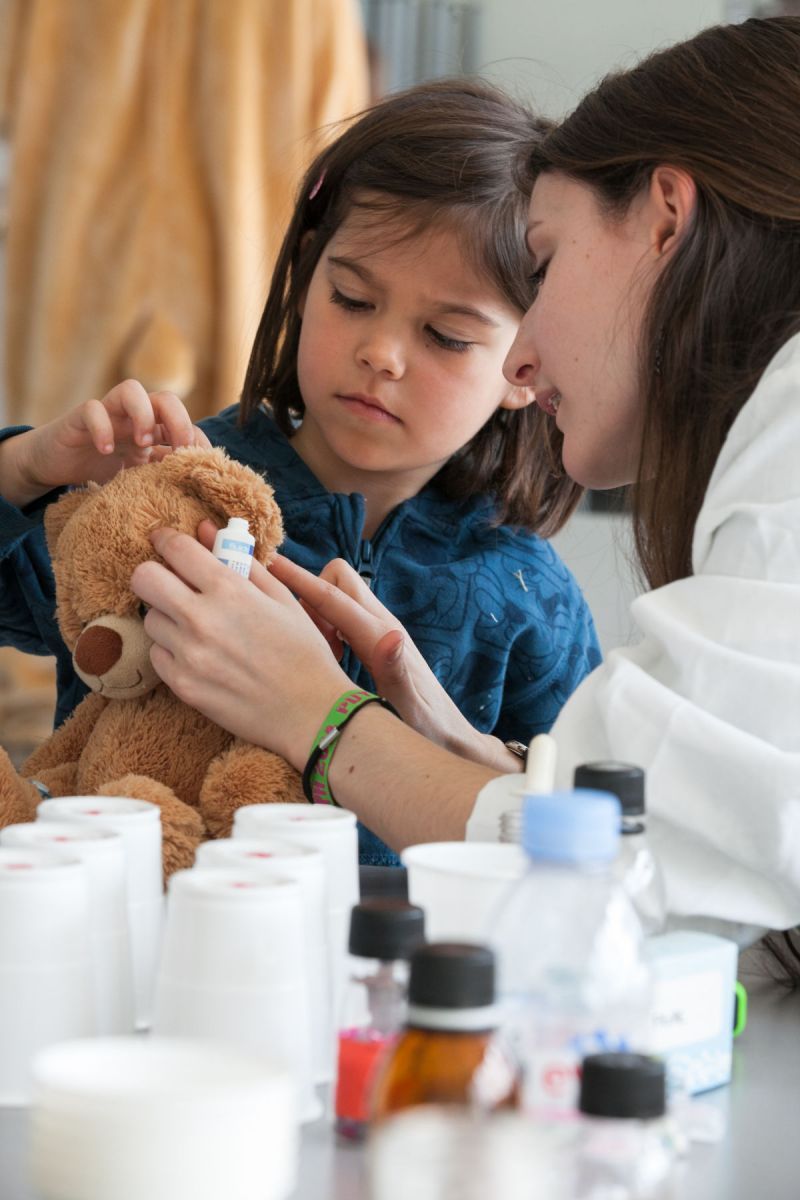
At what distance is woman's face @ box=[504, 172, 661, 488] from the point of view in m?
1.17

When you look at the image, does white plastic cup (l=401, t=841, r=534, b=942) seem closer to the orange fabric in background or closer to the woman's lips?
the woman's lips

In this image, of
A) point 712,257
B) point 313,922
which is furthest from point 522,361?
point 313,922

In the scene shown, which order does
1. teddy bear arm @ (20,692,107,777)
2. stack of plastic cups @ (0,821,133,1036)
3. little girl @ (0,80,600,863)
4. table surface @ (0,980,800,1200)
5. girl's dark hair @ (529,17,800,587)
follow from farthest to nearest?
little girl @ (0,80,600,863) < teddy bear arm @ (20,692,107,777) < girl's dark hair @ (529,17,800,587) < stack of plastic cups @ (0,821,133,1036) < table surface @ (0,980,800,1200)

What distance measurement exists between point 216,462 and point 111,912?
531mm

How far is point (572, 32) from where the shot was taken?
3.31 meters

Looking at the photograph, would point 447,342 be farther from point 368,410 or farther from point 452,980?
point 452,980

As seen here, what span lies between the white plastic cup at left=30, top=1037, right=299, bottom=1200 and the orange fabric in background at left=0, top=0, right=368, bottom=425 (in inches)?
88.5

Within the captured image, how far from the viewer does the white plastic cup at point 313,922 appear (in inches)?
27.3

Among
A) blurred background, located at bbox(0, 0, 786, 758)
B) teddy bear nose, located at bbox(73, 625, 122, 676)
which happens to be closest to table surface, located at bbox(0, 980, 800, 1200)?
teddy bear nose, located at bbox(73, 625, 122, 676)

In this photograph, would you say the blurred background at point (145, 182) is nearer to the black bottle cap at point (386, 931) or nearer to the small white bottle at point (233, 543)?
the small white bottle at point (233, 543)

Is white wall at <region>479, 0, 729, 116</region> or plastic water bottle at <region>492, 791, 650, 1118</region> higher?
white wall at <region>479, 0, 729, 116</region>

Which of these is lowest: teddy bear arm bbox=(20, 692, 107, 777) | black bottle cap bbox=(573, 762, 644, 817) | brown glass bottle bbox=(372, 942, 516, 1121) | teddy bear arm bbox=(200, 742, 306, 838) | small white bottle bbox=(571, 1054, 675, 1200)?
teddy bear arm bbox=(20, 692, 107, 777)

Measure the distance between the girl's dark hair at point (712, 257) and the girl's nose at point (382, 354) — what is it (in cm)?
39

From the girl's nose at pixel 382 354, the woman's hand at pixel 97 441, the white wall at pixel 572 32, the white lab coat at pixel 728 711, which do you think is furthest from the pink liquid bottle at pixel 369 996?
the white wall at pixel 572 32
